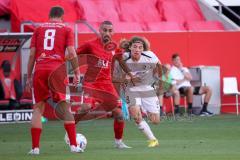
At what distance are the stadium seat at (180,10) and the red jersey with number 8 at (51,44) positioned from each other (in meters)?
15.3

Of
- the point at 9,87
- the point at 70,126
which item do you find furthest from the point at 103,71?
the point at 9,87

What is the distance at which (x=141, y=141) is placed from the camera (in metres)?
17.6

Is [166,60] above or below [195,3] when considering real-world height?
below

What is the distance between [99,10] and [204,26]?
3.23 meters

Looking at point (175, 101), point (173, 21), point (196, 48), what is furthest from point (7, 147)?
point (173, 21)

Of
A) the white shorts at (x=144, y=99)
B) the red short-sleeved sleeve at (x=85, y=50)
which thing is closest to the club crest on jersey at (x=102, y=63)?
the red short-sleeved sleeve at (x=85, y=50)

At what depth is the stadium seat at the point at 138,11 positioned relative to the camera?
2941cm

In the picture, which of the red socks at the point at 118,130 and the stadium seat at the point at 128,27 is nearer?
the red socks at the point at 118,130

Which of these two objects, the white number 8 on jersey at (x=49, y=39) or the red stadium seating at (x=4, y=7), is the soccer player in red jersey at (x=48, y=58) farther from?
Result: the red stadium seating at (x=4, y=7)

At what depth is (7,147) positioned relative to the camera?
639 inches

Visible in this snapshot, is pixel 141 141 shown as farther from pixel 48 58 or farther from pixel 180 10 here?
pixel 180 10

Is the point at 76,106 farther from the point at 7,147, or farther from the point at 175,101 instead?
the point at 7,147

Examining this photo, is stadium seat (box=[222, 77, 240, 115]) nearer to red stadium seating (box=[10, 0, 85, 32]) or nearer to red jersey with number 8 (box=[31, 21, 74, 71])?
red stadium seating (box=[10, 0, 85, 32])

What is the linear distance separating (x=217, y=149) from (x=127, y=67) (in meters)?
2.41
